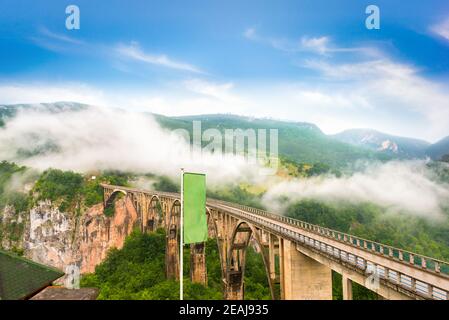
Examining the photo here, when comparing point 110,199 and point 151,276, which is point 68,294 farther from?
point 110,199

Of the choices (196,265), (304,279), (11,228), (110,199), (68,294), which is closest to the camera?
(68,294)

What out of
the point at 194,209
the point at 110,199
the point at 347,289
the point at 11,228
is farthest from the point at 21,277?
the point at 11,228

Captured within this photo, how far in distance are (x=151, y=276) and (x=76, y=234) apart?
35.4 m

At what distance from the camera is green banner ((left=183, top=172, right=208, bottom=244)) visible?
42.0ft

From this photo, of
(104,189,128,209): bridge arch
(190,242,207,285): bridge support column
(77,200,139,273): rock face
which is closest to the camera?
(190,242,207,285): bridge support column

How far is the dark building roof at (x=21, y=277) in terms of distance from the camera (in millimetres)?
9602

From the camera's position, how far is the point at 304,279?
17.5m

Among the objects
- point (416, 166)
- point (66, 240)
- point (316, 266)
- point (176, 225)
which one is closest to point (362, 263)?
point (316, 266)

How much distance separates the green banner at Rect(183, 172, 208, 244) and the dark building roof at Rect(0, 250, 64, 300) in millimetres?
5122

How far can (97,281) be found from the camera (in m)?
53.8

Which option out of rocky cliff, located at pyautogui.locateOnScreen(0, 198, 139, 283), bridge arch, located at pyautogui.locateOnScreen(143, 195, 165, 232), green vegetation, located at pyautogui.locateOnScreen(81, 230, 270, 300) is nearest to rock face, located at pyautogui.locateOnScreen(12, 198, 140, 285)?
rocky cliff, located at pyautogui.locateOnScreen(0, 198, 139, 283)

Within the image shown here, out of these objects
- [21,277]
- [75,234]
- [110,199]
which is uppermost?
[21,277]

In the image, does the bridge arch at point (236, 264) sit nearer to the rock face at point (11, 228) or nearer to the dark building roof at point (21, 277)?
the dark building roof at point (21, 277)

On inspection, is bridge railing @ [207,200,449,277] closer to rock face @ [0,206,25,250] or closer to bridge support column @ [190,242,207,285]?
bridge support column @ [190,242,207,285]
